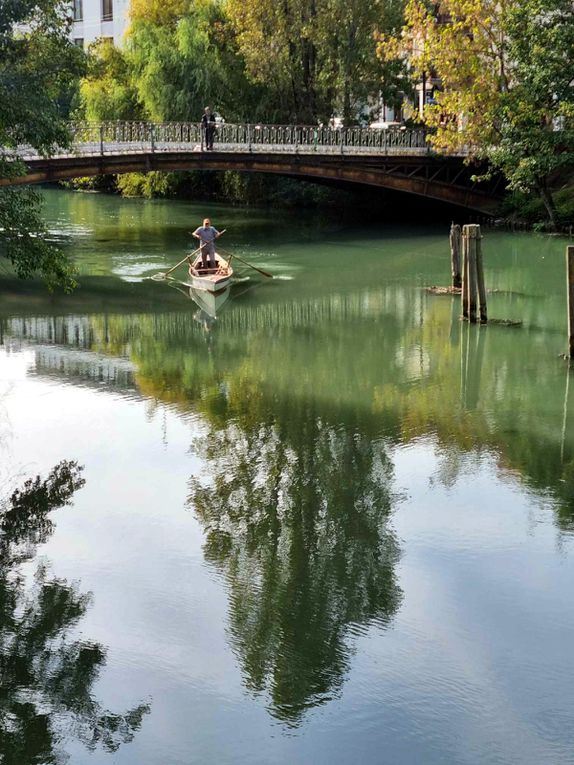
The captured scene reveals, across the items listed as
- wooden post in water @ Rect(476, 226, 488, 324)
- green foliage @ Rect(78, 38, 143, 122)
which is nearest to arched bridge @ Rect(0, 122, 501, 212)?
green foliage @ Rect(78, 38, 143, 122)

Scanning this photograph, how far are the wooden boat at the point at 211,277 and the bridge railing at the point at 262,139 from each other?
37.4 feet

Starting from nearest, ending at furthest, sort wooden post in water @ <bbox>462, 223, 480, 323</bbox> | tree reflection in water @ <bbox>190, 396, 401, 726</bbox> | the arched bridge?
1. tree reflection in water @ <bbox>190, 396, 401, 726</bbox>
2. wooden post in water @ <bbox>462, 223, 480, 323</bbox>
3. the arched bridge

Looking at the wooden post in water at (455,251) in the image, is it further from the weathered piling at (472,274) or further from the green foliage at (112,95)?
the green foliage at (112,95)

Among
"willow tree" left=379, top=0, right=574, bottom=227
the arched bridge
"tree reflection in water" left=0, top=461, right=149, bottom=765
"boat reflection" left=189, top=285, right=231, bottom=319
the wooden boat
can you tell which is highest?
"willow tree" left=379, top=0, right=574, bottom=227

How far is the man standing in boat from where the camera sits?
2892cm

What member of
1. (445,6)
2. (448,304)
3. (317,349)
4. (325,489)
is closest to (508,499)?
(325,489)

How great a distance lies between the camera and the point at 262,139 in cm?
4153

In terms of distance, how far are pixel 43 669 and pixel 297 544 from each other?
336cm

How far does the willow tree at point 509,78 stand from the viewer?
3434 centimetres

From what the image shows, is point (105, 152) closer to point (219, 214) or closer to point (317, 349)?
point (219, 214)

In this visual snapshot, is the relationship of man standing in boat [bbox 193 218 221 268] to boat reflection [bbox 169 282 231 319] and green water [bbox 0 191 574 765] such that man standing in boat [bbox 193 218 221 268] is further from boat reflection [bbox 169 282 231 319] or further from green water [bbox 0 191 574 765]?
green water [bbox 0 191 574 765]

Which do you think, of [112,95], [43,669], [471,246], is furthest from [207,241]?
[112,95]

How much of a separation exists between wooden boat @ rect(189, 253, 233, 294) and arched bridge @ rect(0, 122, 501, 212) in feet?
34.9

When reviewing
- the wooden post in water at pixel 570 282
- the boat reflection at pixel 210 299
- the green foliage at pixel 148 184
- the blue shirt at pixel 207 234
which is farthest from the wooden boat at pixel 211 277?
the green foliage at pixel 148 184
